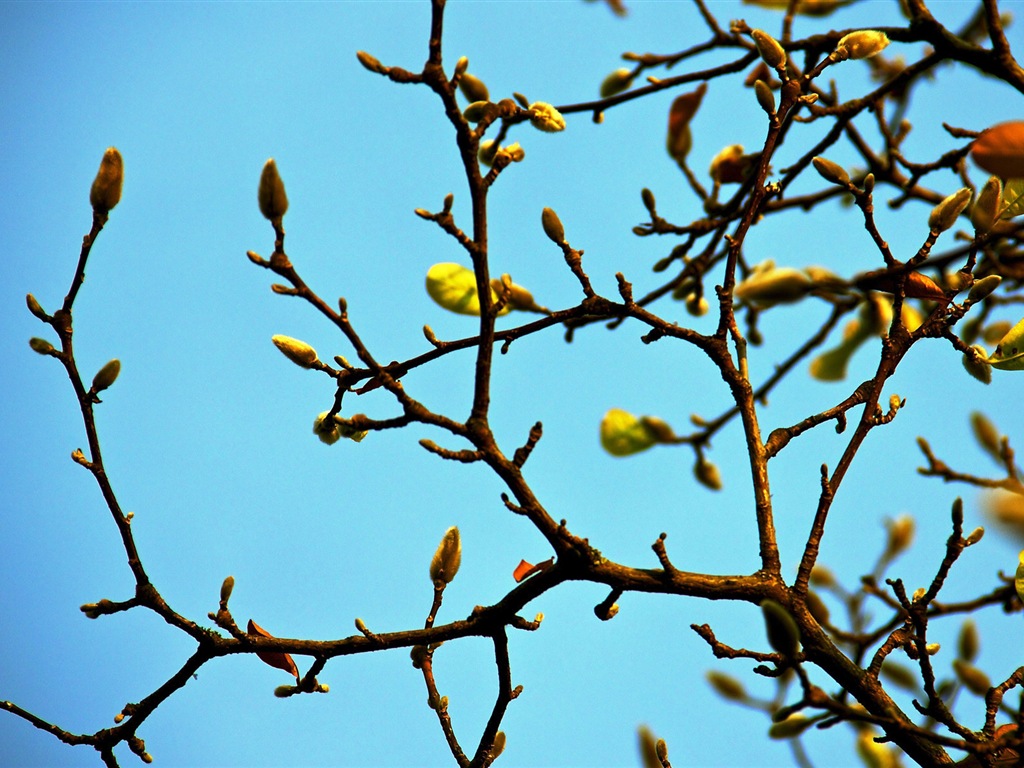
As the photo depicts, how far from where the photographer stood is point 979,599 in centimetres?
162

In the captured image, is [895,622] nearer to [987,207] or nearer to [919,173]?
[987,207]

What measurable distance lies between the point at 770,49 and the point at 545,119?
38 centimetres

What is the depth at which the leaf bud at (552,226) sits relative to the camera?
1.31m

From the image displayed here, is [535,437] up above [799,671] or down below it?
above

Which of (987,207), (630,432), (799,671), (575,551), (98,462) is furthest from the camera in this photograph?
(630,432)

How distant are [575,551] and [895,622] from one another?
94 centimetres

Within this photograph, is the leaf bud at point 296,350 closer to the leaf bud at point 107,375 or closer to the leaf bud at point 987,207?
the leaf bud at point 107,375

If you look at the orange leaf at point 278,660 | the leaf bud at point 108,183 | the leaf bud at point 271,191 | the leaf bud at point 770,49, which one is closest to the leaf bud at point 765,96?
the leaf bud at point 770,49

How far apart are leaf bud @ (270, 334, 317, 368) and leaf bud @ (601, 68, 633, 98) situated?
1178 mm

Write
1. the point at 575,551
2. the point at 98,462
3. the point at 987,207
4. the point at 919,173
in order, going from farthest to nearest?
the point at 919,173, the point at 987,207, the point at 98,462, the point at 575,551

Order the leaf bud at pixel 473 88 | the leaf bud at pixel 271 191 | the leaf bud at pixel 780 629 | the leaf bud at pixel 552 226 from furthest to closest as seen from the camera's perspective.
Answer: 1. the leaf bud at pixel 473 88
2. the leaf bud at pixel 552 226
3. the leaf bud at pixel 271 191
4. the leaf bud at pixel 780 629

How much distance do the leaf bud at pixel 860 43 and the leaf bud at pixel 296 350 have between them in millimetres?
948

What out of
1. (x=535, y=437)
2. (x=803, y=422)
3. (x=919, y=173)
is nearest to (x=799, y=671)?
(x=535, y=437)

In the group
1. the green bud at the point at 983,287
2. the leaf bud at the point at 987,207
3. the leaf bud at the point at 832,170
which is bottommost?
the green bud at the point at 983,287
